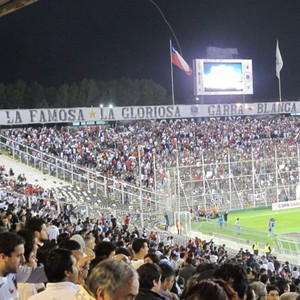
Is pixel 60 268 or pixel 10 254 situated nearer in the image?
pixel 60 268

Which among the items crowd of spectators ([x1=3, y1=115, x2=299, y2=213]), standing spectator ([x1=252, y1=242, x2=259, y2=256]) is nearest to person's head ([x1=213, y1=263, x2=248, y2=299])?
standing spectator ([x1=252, y1=242, x2=259, y2=256])

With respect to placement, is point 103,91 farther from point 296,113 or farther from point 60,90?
point 296,113

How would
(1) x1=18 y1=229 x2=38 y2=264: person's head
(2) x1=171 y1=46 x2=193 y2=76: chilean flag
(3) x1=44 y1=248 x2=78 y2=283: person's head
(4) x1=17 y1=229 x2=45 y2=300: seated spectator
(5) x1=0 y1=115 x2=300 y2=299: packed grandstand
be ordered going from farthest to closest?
(2) x1=171 y1=46 x2=193 y2=76: chilean flag < (5) x1=0 y1=115 x2=300 y2=299: packed grandstand < (1) x1=18 y1=229 x2=38 y2=264: person's head < (4) x1=17 y1=229 x2=45 y2=300: seated spectator < (3) x1=44 y1=248 x2=78 y2=283: person's head

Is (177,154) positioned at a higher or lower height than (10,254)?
lower

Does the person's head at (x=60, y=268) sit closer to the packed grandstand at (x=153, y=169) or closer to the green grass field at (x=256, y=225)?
the packed grandstand at (x=153, y=169)

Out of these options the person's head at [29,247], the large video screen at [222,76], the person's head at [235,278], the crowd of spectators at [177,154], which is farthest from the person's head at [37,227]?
the large video screen at [222,76]

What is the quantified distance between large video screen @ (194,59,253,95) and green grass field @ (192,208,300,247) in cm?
1326

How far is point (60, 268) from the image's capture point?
340cm

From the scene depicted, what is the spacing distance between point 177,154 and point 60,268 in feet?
93.9

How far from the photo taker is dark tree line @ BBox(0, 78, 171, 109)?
5572 cm

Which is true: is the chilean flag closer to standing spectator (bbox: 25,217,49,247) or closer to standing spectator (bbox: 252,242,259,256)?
standing spectator (bbox: 252,242,259,256)

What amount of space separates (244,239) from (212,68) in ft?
76.7

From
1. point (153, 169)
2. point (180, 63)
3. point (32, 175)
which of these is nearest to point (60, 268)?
point (32, 175)

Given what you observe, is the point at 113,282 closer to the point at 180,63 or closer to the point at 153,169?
the point at 153,169
